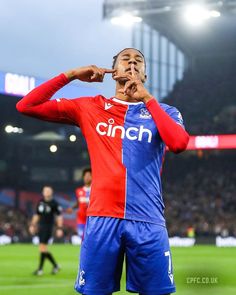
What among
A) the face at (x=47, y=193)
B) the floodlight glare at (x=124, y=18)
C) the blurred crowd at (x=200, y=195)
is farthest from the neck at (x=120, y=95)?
the blurred crowd at (x=200, y=195)

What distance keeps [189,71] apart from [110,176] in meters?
42.9

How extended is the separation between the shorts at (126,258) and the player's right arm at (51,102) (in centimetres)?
73

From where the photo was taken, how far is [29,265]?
1583 cm

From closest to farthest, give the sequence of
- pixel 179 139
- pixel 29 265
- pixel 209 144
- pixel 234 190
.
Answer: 1. pixel 179 139
2. pixel 29 265
3. pixel 209 144
4. pixel 234 190

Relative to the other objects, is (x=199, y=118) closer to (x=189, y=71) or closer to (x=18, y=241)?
(x=189, y=71)

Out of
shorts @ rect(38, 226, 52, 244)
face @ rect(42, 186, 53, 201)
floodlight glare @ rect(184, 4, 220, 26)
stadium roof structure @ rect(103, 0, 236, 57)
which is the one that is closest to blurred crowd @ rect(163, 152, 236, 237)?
stadium roof structure @ rect(103, 0, 236, 57)

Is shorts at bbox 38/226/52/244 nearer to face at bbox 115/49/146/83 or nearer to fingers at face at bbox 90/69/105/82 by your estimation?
fingers at face at bbox 90/69/105/82

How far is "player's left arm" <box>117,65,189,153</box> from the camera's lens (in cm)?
354

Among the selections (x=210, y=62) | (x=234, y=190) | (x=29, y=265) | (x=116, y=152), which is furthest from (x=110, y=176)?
(x=210, y=62)

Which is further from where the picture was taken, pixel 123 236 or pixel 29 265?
pixel 29 265

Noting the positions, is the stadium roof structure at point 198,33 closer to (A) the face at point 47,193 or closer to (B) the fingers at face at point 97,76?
(A) the face at point 47,193

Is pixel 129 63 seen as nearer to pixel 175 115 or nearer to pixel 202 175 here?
pixel 175 115

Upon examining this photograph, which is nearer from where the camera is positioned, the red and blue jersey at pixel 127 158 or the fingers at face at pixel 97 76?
the red and blue jersey at pixel 127 158

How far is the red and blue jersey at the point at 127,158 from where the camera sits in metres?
3.63
